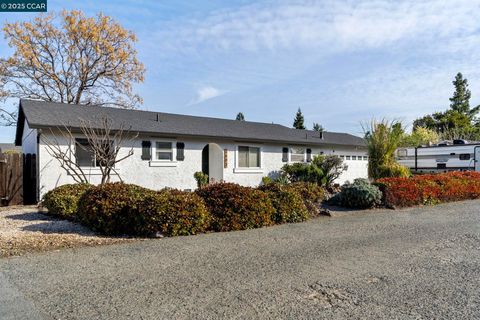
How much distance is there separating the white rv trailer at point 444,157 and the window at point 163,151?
12302 millimetres

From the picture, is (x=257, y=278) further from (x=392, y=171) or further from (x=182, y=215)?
(x=392, y=171)

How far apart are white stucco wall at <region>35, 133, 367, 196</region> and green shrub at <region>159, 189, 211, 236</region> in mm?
7343

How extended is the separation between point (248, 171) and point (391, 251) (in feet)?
41.3

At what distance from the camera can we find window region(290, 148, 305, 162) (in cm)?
2062

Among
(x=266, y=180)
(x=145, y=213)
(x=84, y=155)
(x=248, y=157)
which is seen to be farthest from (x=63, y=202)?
(x=266, y=180)

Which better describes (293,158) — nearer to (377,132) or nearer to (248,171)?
(248,171)

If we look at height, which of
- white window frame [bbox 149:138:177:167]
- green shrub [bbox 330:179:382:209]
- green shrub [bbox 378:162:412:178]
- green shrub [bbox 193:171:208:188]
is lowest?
green shrub [bbox 330:179:382:209]

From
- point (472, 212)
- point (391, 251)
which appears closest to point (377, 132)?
point (472, 212)

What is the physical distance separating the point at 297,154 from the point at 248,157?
3.43 metres

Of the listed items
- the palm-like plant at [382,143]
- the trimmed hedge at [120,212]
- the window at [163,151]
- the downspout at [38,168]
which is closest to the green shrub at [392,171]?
the palm-like plant at [382,143]

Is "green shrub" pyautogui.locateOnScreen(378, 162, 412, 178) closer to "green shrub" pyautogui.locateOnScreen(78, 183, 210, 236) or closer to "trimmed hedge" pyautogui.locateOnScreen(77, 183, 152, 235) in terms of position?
"green shrub" pyautogui.locateOnScreen(78, 183, 210, 236)

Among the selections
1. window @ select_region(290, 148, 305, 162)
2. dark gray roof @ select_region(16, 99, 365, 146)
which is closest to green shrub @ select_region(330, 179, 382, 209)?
dark gray roof @ select_region(16, 99, 365, 146)

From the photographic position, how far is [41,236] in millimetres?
7375

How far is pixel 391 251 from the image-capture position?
6.34m
